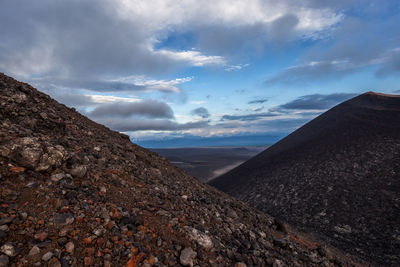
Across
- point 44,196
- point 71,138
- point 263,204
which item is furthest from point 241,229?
point 263,204

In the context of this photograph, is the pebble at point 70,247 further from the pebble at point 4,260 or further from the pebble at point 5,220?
the pebble at point 5,220

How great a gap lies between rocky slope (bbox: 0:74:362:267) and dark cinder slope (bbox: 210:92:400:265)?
1185cm

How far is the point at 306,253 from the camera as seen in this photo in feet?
26.2

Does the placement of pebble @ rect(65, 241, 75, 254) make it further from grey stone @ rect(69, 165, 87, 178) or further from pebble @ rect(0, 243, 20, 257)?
grey stone @ rect(69, 165, 87, 178)

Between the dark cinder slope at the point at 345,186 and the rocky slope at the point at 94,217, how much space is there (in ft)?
38.9

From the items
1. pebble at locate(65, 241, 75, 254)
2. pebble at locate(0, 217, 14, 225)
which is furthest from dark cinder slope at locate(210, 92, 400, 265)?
pebble at locate(0, 217, 14, 225)

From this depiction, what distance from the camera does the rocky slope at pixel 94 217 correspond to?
4211 mm

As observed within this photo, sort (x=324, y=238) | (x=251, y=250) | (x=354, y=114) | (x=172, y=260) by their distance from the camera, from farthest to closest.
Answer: (x=354, y=114)
(x=324, y=238)
(x=251, y=250)
(x=172, y=260)

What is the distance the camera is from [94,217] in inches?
200

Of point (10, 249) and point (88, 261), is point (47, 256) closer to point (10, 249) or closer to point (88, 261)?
point (10, 249)

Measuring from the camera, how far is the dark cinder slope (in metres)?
17.1

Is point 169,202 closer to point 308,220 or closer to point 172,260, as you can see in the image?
point 172,260

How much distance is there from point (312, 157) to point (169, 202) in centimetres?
3140

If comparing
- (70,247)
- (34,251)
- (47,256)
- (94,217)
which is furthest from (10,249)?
(94,217)
